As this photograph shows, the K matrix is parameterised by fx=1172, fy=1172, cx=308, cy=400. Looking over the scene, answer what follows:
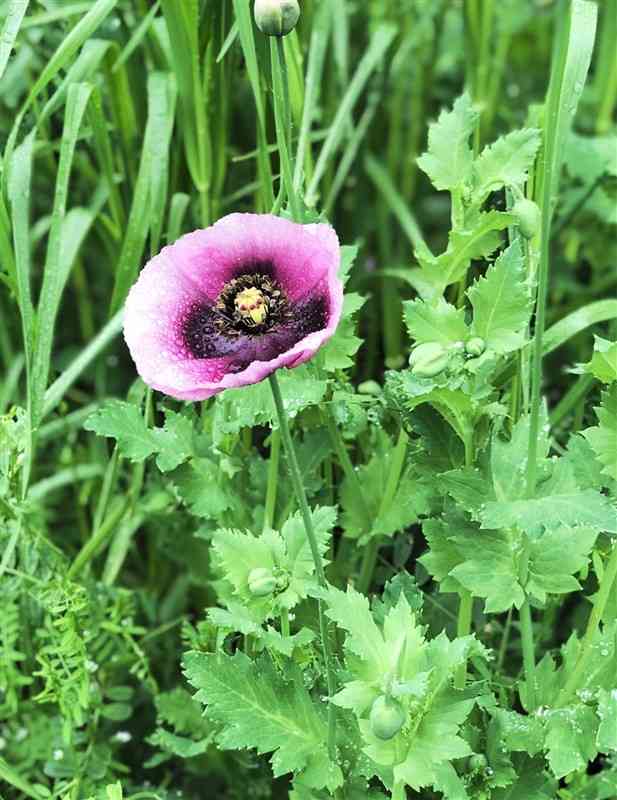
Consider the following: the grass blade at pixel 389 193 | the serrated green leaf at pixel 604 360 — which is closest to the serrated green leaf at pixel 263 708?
the serrated green leaf at pixel 604 360

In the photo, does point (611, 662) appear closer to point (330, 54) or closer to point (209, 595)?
point (209, 595)

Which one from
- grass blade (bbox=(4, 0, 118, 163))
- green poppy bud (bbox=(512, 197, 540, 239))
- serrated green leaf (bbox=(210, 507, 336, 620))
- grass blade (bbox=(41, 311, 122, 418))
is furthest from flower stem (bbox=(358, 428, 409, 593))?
grass blade (bbox=(4, 0, 118, 163))

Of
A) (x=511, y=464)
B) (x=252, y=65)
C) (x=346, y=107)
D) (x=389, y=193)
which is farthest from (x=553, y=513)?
(x=389, y=193)

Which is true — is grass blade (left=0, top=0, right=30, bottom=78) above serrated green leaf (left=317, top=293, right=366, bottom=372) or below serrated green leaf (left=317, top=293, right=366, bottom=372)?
above

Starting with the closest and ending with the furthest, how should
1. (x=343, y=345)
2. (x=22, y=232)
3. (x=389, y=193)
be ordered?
(x=343, y=345), (x=22, y=232), (x=389, y=193)

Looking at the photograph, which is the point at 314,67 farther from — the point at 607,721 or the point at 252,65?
the point at 607,721

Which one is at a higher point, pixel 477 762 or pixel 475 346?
pixel 475 346

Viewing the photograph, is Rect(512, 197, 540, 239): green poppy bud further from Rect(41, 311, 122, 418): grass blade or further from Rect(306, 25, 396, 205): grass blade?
Rect(41, 311, 122, 418): grass blade
